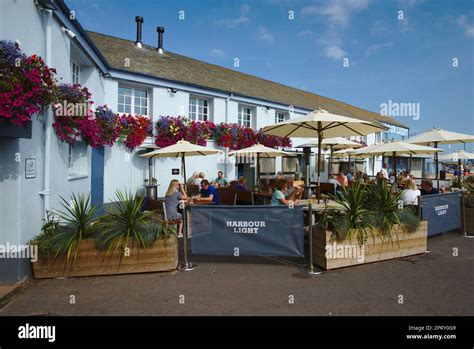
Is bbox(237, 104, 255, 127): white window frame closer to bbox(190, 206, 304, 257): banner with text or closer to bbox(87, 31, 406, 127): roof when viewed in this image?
bbox(87, 31, 406, 127): roof

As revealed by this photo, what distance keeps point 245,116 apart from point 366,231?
13.1 m


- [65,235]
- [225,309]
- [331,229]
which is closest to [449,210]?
[331,229]

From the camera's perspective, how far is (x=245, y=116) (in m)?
17.8

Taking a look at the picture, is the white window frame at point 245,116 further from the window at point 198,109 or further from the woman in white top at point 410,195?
the woman in white top at point 410,195

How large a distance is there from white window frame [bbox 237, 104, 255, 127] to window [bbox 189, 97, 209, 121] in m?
2.36

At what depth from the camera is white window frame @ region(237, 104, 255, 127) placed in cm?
1750

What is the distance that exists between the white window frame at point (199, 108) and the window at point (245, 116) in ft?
7.79

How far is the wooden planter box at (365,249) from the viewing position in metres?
5.32

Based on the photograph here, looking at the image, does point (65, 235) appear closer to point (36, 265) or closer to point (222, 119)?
point (36, 265)

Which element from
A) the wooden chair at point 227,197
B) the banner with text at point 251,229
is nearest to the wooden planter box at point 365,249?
the banner with text at point 251,229

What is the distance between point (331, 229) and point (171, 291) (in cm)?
290

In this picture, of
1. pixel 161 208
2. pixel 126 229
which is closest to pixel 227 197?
pixel 161 208

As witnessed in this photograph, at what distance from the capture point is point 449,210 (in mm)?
7617
